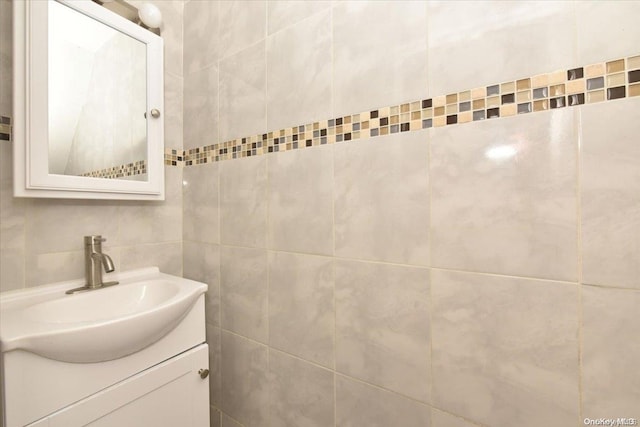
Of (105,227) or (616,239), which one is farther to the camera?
(105,227)

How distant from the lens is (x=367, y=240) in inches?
33.5

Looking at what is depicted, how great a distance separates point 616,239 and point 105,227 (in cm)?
158

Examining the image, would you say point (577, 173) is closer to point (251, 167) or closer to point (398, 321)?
point (398, 321)

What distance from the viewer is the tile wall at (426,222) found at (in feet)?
1.88

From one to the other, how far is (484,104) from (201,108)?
1.17m

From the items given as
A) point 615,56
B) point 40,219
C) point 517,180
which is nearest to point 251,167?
point 40,219

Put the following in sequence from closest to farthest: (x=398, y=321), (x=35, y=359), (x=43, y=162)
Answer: (x=35, y=359) → (x=398, y=321) → (x=43, y=162)

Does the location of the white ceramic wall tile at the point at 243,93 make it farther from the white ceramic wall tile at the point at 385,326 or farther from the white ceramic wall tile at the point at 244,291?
the white ceramic wall tile at the point at 385,326

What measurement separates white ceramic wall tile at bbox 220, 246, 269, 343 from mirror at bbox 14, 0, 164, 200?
45 centimetres

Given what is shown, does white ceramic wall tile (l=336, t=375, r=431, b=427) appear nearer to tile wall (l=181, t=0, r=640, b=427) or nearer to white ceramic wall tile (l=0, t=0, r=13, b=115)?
tile wall (l=181, t=0, r=640, b=427)

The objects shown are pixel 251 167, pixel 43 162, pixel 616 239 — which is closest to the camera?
pixel 616 239

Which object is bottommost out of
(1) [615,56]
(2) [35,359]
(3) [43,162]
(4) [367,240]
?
(2) [35,359]

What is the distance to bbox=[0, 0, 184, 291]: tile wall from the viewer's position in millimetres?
936

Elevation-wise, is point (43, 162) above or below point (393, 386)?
above
